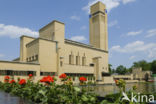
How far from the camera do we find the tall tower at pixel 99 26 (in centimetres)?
6519

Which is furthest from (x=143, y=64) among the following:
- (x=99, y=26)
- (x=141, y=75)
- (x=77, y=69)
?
(x=77, y=69)

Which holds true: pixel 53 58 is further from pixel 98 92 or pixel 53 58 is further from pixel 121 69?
pixel 121 69

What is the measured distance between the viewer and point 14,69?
31.1 m

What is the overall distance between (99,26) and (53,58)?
33.6 metres

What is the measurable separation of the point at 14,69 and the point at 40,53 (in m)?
7.74

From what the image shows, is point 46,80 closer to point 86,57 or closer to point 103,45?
point 86,57

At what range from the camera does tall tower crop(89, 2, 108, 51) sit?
6519 centimetres

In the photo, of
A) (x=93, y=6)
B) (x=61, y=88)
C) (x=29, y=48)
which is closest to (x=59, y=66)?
(x=29, y=48)

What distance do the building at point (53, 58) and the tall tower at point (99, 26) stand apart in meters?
5.31

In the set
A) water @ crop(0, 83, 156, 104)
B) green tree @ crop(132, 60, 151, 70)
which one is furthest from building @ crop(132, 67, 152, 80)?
water @ crop(0, 83, 156, 104)

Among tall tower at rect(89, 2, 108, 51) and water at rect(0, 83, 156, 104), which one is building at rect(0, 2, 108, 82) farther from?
tall tower at rect(89, 2, 108, 51)

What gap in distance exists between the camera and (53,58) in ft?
128

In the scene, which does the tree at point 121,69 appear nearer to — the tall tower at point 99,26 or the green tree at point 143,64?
the green tree at point 143,64

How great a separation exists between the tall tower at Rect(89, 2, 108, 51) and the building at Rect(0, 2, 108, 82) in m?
5.31
